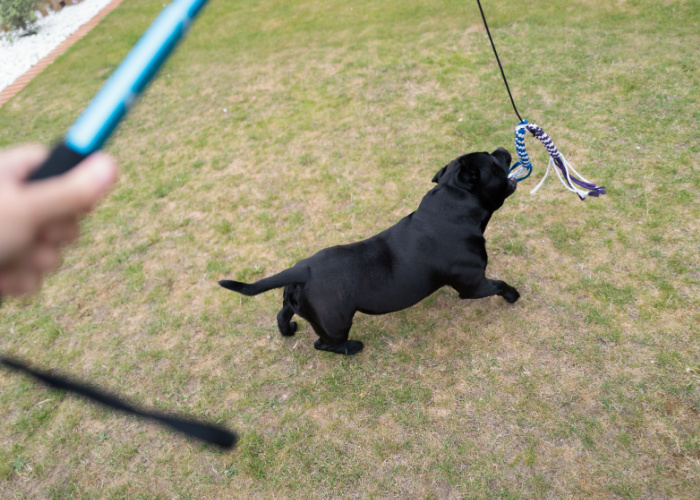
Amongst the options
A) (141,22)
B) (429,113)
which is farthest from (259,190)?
(141,22)

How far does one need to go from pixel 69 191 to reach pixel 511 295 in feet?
10.0

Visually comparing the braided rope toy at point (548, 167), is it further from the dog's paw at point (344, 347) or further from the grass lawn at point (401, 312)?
the dog's paw at point (344, 347)

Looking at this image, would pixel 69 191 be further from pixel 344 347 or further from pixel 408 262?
pixel 344 347

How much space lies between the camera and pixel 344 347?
3254 millimetres

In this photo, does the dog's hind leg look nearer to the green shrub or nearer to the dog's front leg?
the dog's front leg

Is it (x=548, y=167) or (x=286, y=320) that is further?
(x=548, y=167)

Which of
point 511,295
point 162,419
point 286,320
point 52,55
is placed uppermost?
point 52,55

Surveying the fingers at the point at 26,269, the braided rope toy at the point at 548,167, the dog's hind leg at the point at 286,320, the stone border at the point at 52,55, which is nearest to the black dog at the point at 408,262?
the dog's hind leg at the point at 286,320

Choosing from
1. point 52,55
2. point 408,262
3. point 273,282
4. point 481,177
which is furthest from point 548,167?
point 52,55

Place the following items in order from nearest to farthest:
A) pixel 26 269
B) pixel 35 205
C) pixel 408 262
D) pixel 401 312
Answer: pixel 35 205, pixel 26 269, pixel 408 262, pixel 401 312

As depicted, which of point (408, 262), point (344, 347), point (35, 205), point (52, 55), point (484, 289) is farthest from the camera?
point (52, 55)

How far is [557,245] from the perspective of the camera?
12.0ft

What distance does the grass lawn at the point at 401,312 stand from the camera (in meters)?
2.73

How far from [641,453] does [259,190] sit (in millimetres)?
4046
